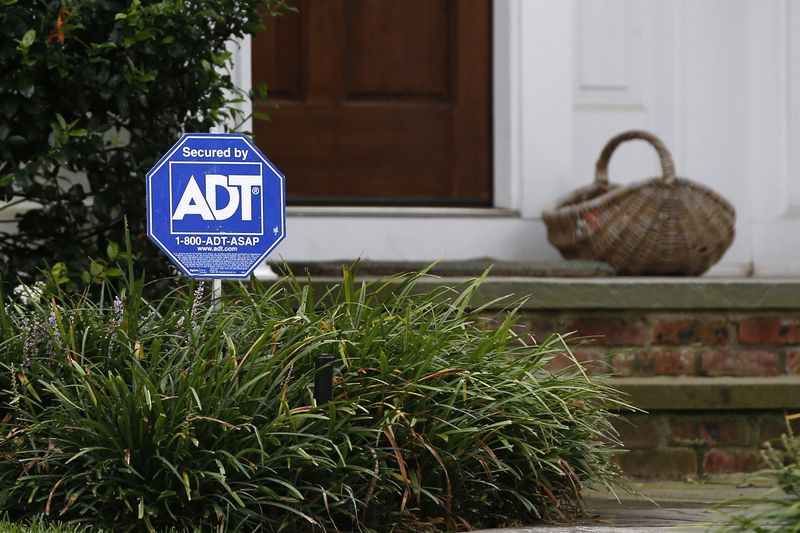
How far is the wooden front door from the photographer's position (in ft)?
19.8

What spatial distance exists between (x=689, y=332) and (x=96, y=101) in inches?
91.3

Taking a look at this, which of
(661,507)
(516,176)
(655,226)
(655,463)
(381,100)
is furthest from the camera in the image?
(381,100)

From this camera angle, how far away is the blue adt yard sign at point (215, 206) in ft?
11.3

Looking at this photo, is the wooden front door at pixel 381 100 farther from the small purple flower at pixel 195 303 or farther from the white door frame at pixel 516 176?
the small purple flower at pixel 195 303

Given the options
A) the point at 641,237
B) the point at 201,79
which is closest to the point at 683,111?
the point at 641,237

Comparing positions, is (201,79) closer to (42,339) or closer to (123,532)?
(42,339)

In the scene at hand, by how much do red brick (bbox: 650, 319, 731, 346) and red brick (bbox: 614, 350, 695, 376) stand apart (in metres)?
0.05

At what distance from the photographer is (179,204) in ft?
11.3

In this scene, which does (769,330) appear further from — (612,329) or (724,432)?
(612,329)

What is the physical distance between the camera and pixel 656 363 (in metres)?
4.80

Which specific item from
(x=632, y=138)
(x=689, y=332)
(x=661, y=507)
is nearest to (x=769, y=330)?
(x=689, y=332)

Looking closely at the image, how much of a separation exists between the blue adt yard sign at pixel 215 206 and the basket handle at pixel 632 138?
7.94 feet

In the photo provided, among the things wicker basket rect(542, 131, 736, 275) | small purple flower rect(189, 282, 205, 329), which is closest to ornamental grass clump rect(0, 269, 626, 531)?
small purple flower rect(189, 282, 205, 329)

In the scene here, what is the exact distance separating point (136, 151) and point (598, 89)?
262cm
